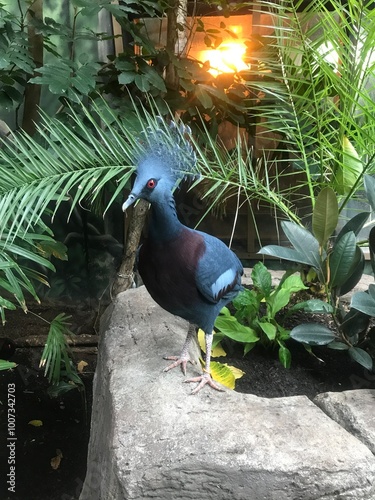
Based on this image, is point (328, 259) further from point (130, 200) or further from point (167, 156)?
point (130, 200)

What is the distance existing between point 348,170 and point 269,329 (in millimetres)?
643

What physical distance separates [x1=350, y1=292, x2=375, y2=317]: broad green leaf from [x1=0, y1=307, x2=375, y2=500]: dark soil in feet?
1.30

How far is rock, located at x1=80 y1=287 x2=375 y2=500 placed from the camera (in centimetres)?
109

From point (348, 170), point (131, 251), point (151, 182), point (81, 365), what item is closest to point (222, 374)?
point (151, 182)

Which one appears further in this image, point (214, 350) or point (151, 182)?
point (214, 350)

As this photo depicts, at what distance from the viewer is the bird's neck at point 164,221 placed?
122 cm

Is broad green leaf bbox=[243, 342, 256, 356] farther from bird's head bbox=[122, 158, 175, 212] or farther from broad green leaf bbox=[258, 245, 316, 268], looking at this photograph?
bird's head bbox=[122, 158, 175, 212]

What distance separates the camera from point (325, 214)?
1.58m

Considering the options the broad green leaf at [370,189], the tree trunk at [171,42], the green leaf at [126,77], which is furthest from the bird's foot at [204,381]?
the tree trunk at [171,42]

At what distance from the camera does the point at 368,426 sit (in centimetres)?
125

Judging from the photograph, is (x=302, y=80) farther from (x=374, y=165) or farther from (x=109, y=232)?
(x=109, y=232)

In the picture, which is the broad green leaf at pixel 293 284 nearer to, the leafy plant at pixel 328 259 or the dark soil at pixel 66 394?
the leafy plant at pixel 328 259

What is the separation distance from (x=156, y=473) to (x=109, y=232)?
208 cm

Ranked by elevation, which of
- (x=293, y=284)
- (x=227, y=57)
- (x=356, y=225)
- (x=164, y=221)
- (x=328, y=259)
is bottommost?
(x=293, y=284)
